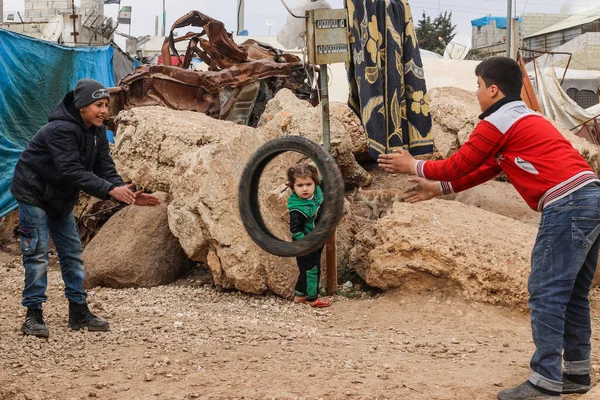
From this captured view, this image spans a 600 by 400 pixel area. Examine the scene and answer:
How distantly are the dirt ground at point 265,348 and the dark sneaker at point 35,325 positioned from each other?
0.06 metres

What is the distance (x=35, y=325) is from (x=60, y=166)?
122cm

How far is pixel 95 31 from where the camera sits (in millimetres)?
20797

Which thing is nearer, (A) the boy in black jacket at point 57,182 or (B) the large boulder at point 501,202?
(A) the boy in black jacket at point 57,182

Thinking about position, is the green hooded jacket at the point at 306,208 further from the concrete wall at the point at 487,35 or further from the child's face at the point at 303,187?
the concrete wall at the point at 487,35

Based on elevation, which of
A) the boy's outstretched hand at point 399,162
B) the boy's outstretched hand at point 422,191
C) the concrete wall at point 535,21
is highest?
the concrete wall at point 535,21

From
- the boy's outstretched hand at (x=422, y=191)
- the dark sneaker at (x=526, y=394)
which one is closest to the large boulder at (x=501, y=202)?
the boy's outstretched hand at (x=422, y=191)

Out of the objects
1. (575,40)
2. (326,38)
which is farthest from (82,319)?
Result: (575,40)

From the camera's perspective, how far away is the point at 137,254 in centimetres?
729

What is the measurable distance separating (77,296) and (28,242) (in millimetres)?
581

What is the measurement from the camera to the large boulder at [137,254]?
723cm

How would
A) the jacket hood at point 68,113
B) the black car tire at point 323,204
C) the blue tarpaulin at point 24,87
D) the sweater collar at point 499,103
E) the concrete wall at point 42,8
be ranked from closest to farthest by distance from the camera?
1. the sweater collar at point 499,103
2. the black car tire at point 323,204
3. the jacket hood at point 68,113
4. the blue tarpaulin at point 24,87
5. the concrete wall at point 42,8

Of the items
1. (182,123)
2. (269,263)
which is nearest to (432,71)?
(182,123)

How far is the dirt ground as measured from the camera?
4.16 m

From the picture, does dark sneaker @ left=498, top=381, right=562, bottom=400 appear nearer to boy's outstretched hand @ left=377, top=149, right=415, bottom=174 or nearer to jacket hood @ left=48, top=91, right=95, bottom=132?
boy's outstretched hand @ left=377, top=149, right=415, bottom=174
